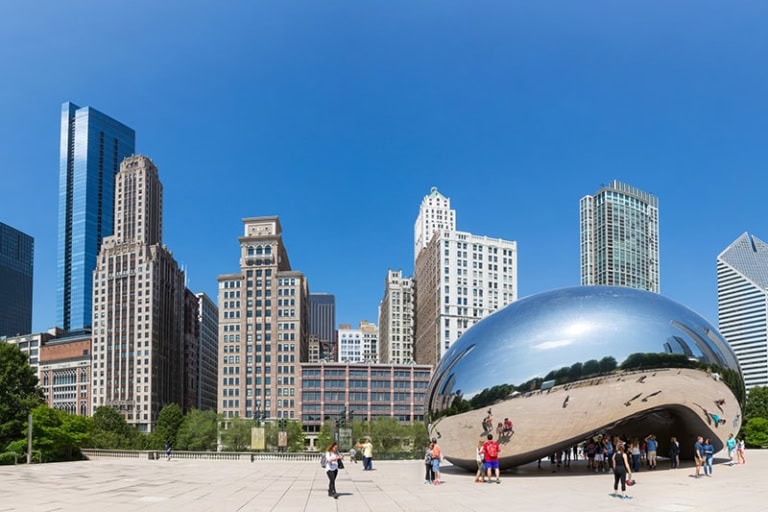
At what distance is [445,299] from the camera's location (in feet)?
511

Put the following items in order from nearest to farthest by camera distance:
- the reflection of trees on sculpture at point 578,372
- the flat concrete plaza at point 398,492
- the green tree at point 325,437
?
the flat concrete plaza at point 398,492 < the reflection of trees on sculpture at point 578,372 < the green tree at point 325,437

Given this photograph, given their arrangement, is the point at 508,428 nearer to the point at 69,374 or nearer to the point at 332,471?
the point at 332,471

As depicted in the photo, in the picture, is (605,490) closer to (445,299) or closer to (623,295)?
(623,295)

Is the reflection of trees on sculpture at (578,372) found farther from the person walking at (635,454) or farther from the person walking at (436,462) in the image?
the person walking at (635,454)

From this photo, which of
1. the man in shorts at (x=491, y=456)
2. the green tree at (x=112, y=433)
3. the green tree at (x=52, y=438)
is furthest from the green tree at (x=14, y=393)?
the green tree at (x=112, y=433)

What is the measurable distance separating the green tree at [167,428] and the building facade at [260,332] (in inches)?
614

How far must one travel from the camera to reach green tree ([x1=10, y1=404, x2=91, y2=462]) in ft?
178

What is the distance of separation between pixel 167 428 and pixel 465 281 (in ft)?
223

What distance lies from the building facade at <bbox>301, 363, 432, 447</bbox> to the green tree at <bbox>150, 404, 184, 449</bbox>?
79.0 feet

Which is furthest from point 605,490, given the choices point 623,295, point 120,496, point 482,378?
point 120,496

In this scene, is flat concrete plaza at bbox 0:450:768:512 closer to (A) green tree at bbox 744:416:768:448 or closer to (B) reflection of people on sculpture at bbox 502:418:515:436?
(B) reflection of people on sculpture at bbox 502:418:515:436

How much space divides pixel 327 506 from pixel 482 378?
27.4ft

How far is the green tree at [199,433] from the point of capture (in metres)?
109

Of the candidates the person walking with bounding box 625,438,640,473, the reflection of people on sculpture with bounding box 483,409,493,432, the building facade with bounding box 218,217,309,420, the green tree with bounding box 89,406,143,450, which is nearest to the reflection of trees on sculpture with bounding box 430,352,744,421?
the reflection of people on sculpture with bounding box 483,409,493,432
